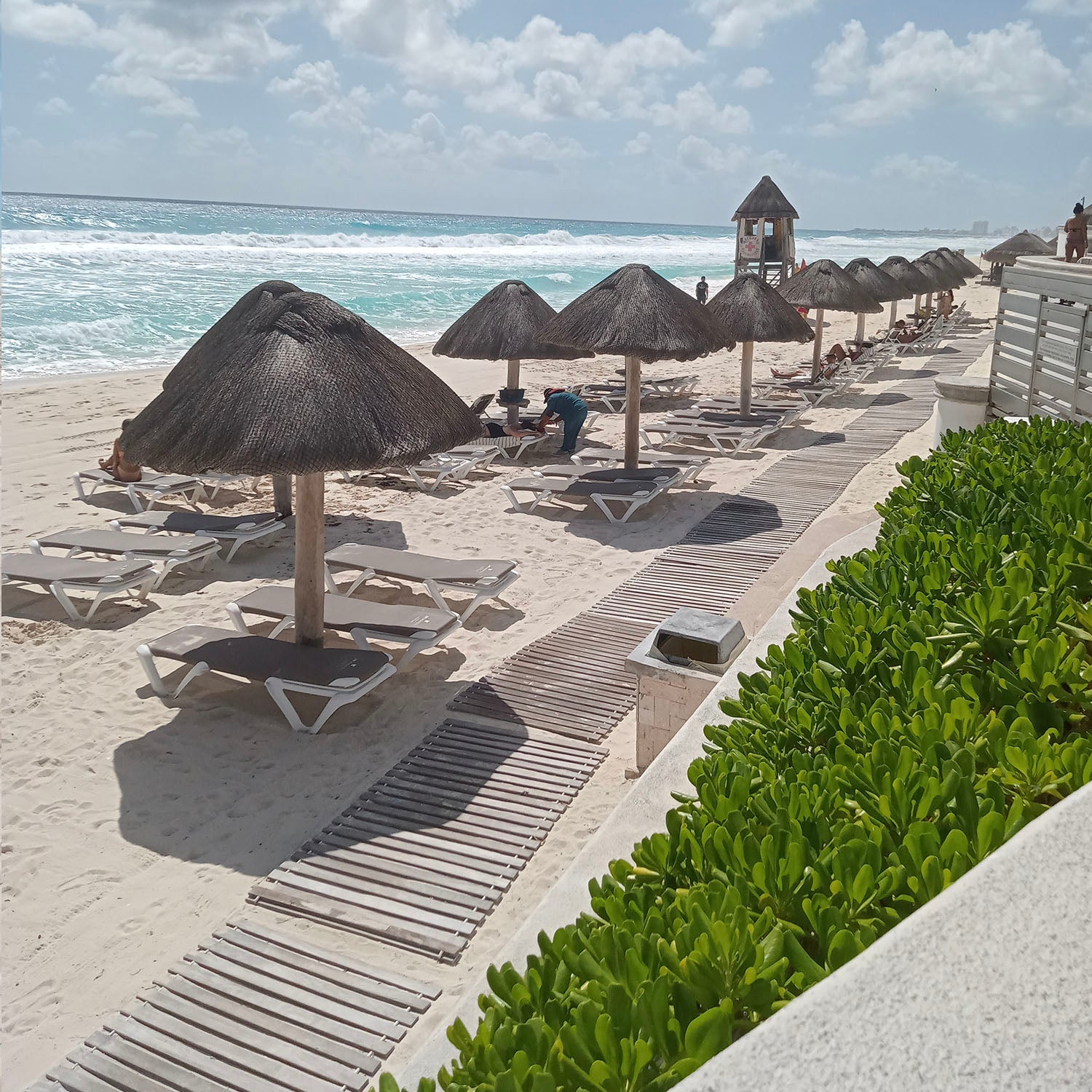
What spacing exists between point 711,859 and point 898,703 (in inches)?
26.7

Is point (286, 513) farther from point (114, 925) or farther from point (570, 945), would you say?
point (570, 945)

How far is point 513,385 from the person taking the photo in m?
12.4

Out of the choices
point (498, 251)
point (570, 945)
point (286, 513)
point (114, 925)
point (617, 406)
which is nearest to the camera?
point (570, 945)

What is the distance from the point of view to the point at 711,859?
177cm

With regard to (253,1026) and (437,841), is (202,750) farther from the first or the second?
(253,1026)

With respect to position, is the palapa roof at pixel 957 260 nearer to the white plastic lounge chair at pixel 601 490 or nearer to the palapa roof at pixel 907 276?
the palapa roof at pixel 907 276

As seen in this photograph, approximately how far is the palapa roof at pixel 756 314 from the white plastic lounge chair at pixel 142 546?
7.49 metres

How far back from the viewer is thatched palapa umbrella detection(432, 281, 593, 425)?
11492 mm

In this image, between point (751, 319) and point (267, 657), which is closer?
point (267, 657)

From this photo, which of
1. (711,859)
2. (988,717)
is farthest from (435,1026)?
(988,717)

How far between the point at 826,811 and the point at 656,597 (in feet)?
15.9

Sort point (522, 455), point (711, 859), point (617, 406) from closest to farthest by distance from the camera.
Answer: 1. point (711, 859)
2. point (522, 455)
3. point (617, 406)

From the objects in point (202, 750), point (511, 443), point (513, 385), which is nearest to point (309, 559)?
point (202, 750)

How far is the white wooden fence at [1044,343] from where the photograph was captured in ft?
20.2
